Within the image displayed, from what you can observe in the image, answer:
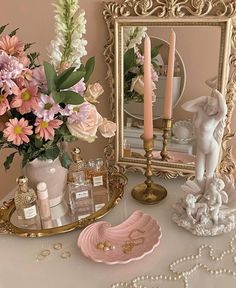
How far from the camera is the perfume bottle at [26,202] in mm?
852

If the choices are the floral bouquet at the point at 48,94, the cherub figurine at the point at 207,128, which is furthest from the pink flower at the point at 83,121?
the cherub figurine at the point at 207,128

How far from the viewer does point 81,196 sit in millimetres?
941

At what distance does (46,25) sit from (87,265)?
2.17 ft

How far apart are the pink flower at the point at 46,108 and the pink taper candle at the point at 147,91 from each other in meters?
0.21

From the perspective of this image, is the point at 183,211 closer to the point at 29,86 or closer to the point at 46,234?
the point at 46,234

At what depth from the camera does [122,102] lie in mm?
979

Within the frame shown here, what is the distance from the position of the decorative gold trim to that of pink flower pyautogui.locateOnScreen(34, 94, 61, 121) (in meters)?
0.26

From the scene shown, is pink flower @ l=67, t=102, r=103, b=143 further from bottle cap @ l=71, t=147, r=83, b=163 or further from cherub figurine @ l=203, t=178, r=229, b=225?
cherub figurine @ l=203, t=178, r=229, b=225

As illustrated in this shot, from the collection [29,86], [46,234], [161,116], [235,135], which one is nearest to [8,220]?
[46,234]

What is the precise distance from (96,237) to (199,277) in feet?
0.79

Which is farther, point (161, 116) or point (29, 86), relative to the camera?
point (161, 116)

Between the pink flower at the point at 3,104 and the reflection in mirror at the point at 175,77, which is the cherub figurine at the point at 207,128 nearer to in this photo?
the reflection in mirror at the point at 175,77

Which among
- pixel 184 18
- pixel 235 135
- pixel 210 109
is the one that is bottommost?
pixel 235 135

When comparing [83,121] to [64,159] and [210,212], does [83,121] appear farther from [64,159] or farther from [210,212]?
[210,212]
